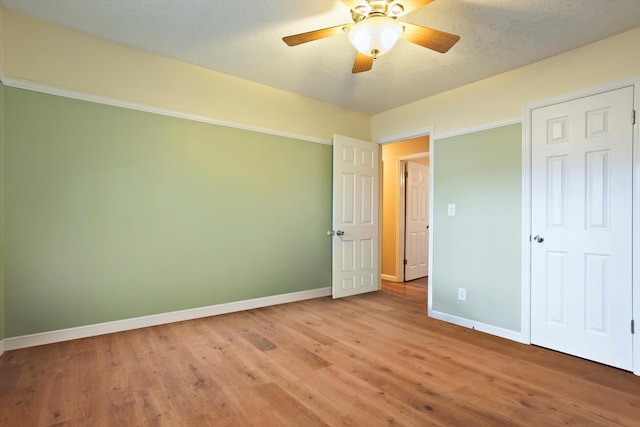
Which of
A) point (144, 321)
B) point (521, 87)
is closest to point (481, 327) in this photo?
point (521, 87)

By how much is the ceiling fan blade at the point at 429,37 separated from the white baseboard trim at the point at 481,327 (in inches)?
102

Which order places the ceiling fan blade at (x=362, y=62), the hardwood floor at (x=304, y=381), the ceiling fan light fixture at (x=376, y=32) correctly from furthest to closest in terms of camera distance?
the ceiling fan blade at (x=362, y=62), the ceiling fan light fixture at (x=376, y=32), the hardwood floor at (x=304, y=381)

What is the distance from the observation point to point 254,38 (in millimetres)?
2764

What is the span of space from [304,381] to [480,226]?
92.6 inches

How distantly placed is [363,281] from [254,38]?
129 inches

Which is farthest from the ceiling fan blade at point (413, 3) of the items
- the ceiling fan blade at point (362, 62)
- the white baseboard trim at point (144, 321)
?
the white baseboard trim at point (144, 321)

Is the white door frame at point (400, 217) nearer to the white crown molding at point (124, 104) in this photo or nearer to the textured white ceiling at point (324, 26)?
the textured white ceiling at point (324, 26)

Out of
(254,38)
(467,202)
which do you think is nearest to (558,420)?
(467,202)

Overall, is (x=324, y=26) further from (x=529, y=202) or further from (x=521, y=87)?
(x=529, y=202)

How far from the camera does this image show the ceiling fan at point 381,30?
6.50 feet

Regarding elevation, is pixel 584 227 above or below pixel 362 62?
below

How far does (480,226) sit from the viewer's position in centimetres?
337

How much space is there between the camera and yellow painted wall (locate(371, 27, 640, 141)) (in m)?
2.53

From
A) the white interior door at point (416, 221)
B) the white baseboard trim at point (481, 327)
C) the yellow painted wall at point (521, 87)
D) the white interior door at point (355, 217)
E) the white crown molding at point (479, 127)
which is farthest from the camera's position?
the white interior door at point (416, 221)
